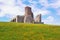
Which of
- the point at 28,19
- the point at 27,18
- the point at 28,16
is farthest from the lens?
the point at 28,16

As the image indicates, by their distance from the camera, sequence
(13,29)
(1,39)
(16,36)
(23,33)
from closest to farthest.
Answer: (1,39)
(16,36)
(23,33)
(13,29)

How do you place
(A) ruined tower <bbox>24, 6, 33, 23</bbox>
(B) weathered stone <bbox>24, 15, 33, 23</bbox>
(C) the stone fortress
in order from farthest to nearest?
(C) the stone fortress → (A) ruined tower <bbox>24, 6, 33, 23</bbox> → (B) weathered stone <bbox>24, 15, 33, 23</bbox>

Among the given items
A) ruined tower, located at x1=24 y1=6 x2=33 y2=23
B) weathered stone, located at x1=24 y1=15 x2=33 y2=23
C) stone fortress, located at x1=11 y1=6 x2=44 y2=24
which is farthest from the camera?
stone fortress, located at x1=11 y1=6 x2=44 y2=24

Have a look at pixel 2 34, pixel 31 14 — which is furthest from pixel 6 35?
pixel 31 14

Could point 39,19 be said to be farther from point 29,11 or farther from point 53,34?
point 53,34

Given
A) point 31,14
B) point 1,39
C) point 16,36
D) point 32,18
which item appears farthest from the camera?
point 31,14

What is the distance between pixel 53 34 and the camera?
36656mm

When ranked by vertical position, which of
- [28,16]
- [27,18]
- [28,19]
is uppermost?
[28,16]

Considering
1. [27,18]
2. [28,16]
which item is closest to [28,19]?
[27,18]

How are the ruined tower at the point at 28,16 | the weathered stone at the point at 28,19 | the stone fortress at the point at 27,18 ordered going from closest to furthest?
the weathered stone at the point at 28,19
the ruined tower at the point at 28,16
the stone fortress at the point at 27,18

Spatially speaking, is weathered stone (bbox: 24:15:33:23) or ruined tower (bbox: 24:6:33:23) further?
ruined tower (bbox: 24:6:33:23)

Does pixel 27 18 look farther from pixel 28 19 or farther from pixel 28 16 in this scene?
pixel 28 16

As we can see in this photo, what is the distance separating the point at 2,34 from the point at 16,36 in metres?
2.73

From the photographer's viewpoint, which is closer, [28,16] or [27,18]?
[27,18]
